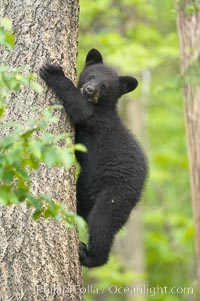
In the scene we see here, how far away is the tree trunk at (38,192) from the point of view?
4816mm

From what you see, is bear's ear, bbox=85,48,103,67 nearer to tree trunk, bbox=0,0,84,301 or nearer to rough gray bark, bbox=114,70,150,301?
tree trunk, bbox=0,0,84,301

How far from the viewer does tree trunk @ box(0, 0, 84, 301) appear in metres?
4.82

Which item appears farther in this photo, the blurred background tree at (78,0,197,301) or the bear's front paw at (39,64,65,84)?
the blurred background tree at (78,0,197,301)

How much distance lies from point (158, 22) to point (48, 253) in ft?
43.6

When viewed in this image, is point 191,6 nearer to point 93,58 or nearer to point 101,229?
point 93,58

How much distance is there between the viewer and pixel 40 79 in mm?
5410

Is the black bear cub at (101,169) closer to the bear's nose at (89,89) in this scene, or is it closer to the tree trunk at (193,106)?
the bear's nose at (89,89)

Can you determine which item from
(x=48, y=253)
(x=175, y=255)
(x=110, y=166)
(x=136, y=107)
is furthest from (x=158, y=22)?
(x=48, y=253)

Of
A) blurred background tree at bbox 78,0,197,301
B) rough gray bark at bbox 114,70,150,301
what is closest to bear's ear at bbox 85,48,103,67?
blurred background tree at bbox 78,0,197,301

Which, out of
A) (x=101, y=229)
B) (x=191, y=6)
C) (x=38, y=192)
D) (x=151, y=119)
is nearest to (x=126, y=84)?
(x=191, y=6)

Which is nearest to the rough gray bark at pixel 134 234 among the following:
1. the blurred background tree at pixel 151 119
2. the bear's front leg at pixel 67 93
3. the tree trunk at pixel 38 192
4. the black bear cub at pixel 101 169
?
the blurred background tree at pixel 151 119

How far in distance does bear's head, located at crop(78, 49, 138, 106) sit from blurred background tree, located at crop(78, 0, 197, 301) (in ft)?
3.75

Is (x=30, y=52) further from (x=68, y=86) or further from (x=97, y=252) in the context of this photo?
(x=97, y=252)

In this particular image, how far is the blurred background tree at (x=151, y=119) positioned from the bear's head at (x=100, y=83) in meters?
1.14
